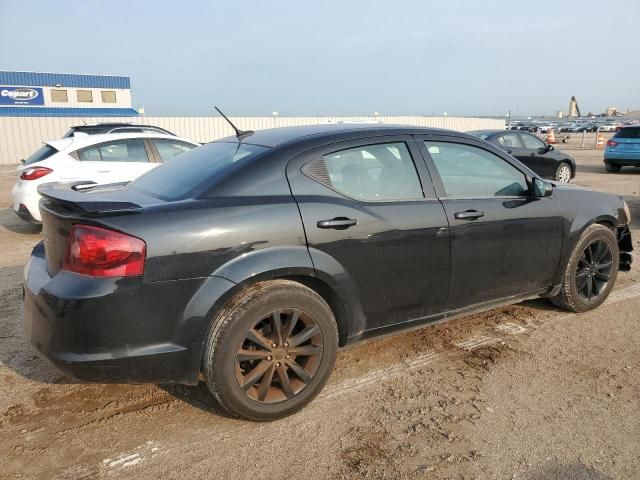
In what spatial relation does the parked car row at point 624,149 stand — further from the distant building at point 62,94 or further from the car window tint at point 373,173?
the distant building at point 62,94

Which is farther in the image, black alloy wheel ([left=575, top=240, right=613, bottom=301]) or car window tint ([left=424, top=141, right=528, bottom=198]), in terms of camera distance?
black alloy wheel ([left=575, top=240, right=613, bottom=301])

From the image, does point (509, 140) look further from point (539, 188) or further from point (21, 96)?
point (21, 96)

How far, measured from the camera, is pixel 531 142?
12617 mm

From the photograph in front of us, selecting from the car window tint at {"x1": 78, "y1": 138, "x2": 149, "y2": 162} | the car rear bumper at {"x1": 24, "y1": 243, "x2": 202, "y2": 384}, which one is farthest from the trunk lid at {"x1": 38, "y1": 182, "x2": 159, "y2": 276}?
the car window tint at {"x1": 78, "y1": 138, "x2": 149, "y2": 162}

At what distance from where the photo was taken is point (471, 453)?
2480 mm

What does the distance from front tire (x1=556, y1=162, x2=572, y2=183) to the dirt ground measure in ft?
32.5

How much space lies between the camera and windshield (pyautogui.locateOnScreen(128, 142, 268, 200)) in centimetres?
282

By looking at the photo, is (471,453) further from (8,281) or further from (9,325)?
(8,281)

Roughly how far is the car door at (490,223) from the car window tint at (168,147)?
18.4 feet

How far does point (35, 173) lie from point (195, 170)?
5.38 m

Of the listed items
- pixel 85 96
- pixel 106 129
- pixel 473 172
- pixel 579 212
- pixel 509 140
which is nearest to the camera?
pixel 473 172

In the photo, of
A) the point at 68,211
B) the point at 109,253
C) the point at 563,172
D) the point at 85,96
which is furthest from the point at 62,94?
the point at 109,253

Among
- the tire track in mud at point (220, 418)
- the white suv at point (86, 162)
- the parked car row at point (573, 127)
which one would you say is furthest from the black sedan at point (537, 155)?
the parked car row at point (573, 127)

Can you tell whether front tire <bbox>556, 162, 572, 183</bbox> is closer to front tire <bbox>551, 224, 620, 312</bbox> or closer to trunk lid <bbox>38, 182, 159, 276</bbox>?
front tire <bbox>551, 224, 620, 312</bbox>
